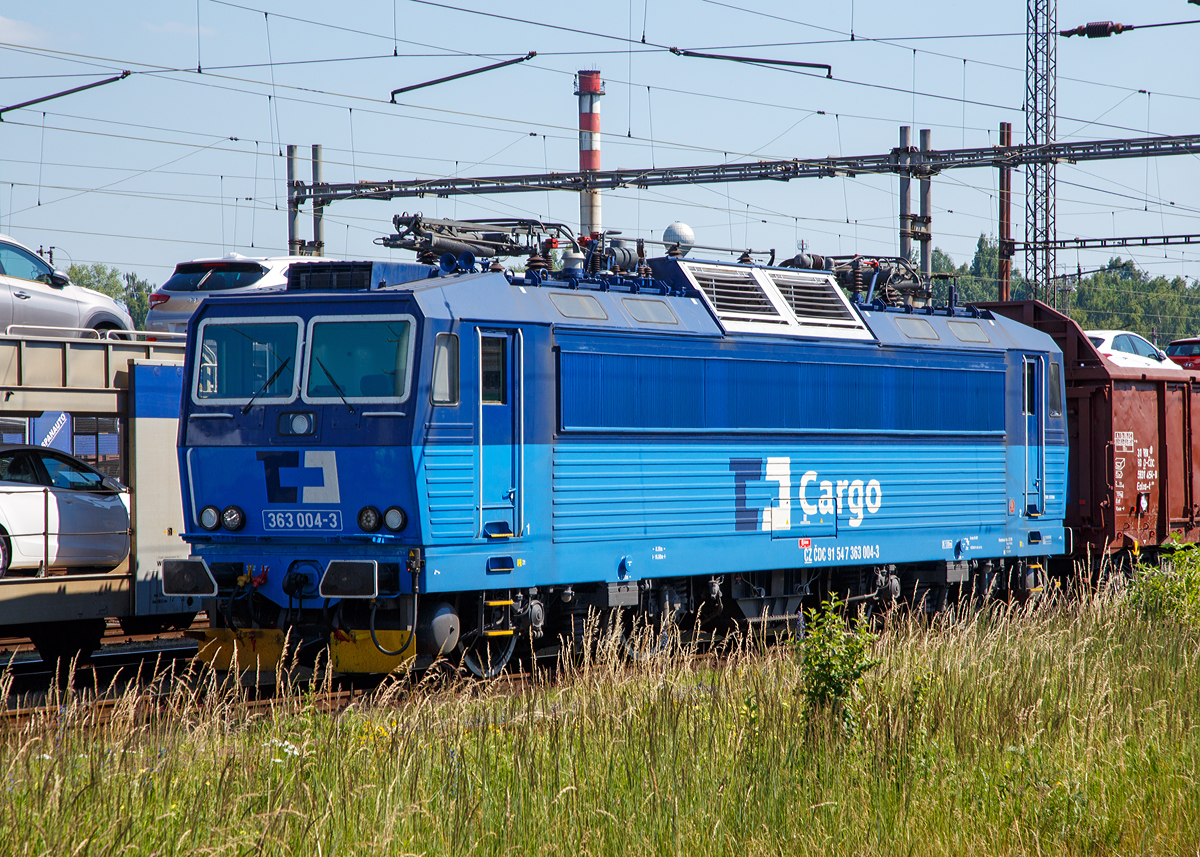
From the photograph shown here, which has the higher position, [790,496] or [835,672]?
[790,496]

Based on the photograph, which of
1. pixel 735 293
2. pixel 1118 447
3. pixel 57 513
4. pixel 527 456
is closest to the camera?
pixel 527 456

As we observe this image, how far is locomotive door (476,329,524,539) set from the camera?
10.2 metres

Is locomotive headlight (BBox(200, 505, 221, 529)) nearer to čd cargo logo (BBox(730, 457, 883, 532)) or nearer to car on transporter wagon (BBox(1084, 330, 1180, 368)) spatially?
čd cargo logo (BBox(730, 457, 883, 532))

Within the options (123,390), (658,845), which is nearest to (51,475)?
(123,390)

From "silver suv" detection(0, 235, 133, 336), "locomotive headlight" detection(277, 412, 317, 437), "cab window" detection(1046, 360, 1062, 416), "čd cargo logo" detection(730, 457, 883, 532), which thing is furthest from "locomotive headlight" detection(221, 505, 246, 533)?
"cab window" detection(1046, 360, 1062, 416)

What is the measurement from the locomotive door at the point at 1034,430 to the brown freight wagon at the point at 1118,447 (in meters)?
1.48

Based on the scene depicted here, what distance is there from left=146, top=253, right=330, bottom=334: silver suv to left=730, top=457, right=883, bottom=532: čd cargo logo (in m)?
8.98

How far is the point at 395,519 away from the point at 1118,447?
1080 centimetres

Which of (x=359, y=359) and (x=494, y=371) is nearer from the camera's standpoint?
(x=359, y=359)

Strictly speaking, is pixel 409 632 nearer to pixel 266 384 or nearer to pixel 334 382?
pixel 334 382

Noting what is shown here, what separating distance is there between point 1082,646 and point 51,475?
366 inches

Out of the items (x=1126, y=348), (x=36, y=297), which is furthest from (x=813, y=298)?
(x=1126, y=348)

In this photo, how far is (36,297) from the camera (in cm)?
1648

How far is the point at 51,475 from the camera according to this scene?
40.5 feet
